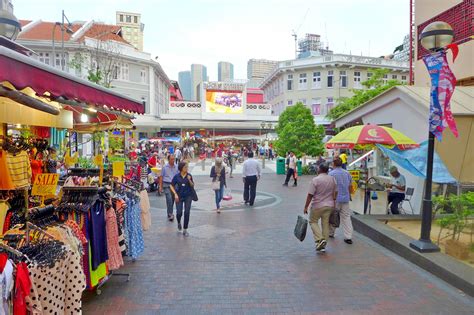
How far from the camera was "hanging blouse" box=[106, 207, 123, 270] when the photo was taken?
181 inches

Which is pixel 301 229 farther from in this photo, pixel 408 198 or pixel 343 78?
pixel 343 78

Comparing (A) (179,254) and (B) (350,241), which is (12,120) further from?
(B) (350,241)

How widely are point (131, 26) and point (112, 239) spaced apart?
10574 centimetres

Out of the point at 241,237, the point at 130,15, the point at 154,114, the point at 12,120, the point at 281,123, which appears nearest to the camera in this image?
the point at 12,120

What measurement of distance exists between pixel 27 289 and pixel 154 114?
37281 mm

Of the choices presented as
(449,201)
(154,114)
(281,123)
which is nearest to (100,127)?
(449,201)

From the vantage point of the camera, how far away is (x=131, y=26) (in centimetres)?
9925

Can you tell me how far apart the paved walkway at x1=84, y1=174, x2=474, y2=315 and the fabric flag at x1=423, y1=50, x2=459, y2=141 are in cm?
239

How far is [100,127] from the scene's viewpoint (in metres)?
8.07

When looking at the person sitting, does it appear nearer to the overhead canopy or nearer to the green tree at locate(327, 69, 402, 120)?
the overhead canopy

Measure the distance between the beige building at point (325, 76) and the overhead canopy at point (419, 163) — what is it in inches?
1279

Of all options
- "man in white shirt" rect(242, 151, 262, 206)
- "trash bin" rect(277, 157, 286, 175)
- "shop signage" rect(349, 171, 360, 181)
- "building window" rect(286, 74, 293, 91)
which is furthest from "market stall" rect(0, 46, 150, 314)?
"building window" rect(286, 74, 293, 91)

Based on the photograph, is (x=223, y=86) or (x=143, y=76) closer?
(x=143, y=76)

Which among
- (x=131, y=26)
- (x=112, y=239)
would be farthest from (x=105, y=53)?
(x=131, y=26)
